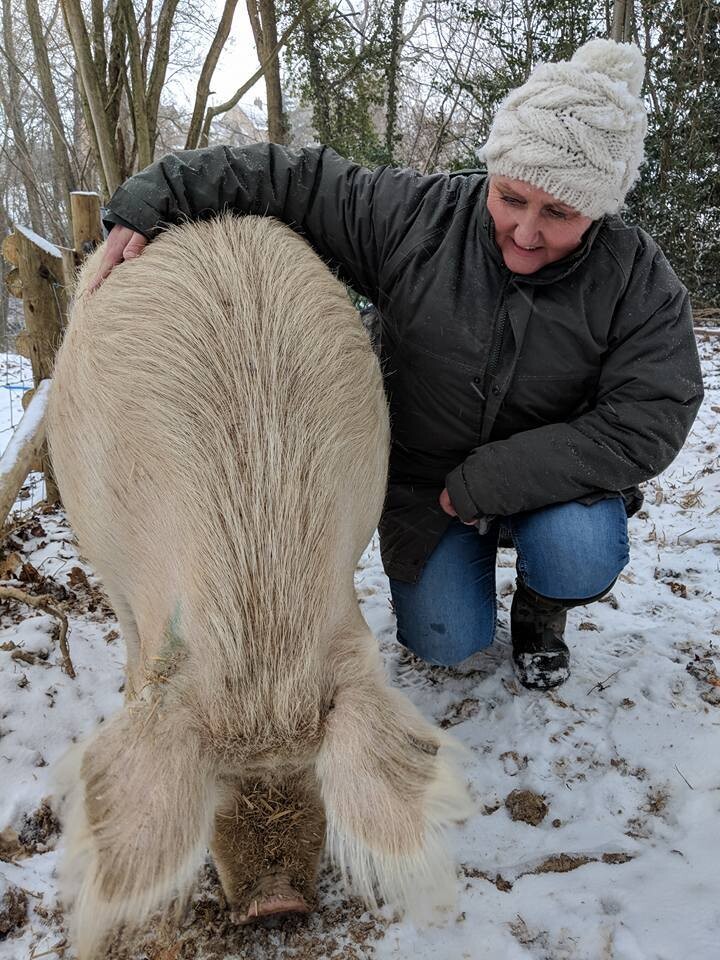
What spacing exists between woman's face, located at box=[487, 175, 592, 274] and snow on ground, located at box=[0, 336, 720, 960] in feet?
5.20

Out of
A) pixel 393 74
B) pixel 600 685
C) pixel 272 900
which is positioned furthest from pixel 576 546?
pixel 393 74

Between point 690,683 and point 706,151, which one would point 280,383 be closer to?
point 690,683

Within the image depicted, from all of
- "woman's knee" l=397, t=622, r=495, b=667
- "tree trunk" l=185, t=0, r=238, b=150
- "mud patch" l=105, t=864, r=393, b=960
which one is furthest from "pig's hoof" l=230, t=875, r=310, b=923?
"tree trunk" l=185, t=0, r=238, b=150

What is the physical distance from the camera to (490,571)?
277cm

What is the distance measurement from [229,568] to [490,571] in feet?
4.60

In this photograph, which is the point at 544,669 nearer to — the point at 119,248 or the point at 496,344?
the point at 496,344

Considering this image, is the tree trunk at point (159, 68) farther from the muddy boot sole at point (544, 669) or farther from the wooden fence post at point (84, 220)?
the muddy boot sole at point (544, 669)

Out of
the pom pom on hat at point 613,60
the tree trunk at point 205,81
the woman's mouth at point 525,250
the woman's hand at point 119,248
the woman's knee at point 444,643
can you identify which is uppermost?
the tree trunk at point 205,81

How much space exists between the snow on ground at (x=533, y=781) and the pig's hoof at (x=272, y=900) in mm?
216

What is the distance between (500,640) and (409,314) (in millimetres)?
1506

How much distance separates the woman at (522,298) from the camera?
1908mm

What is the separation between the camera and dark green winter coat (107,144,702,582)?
2.12m

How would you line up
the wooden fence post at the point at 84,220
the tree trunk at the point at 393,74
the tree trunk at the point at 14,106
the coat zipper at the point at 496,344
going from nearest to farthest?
the coat zipper at the point at 496,344 → the wooden fence post at the point at 84,220 → the tree trunk at the point at 14,106 → the tree trunk at the point at 393,74

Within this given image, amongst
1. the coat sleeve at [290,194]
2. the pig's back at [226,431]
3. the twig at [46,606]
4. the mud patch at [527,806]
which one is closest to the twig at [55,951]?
the pig's back at [226,431]
